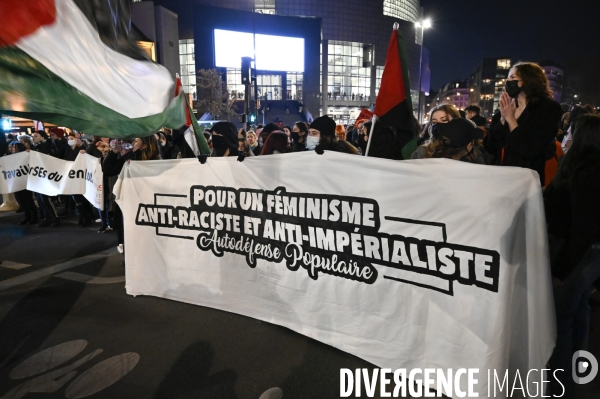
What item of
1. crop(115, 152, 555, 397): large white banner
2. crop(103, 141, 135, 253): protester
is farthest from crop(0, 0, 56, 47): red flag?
crop(103, 141, 135, 253): protester

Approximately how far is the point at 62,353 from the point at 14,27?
2.64 m

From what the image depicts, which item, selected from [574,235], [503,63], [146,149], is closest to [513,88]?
[574,235]

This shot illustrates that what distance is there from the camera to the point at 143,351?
326 centimetres

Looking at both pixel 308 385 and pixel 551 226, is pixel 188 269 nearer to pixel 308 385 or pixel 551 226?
pixel 308 385

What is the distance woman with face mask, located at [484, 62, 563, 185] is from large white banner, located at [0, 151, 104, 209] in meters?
6.22

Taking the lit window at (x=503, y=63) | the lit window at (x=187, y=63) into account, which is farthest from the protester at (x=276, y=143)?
Answer: the lit window at (x=503, y=63)

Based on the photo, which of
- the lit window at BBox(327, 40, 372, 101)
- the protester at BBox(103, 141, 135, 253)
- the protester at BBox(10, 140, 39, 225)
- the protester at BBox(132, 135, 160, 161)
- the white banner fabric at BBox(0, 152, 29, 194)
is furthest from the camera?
the lit window at BBox(327, 40, 372, 101)

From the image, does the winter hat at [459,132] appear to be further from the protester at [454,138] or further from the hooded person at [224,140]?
the hooded person at [224,140]

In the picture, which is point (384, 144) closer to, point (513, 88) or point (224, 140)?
point (513, 88)

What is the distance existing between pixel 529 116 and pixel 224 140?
355 centimetres

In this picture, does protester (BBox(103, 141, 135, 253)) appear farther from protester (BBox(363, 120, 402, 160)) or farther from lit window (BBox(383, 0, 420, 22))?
lit window (BBox(383, 0, 420, 22))

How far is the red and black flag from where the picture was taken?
322cm

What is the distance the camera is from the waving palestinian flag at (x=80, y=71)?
6.63ft

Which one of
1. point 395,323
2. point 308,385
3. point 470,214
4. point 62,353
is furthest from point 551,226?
point 62,353
